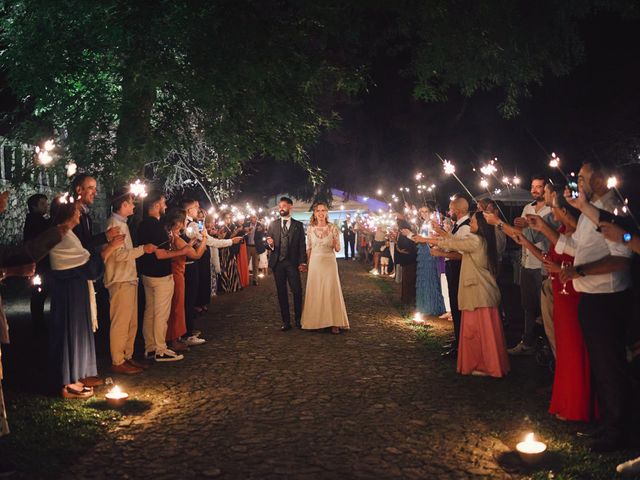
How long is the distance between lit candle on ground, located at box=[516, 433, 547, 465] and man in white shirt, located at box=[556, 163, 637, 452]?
24.1 inches

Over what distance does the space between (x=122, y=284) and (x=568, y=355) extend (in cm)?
532

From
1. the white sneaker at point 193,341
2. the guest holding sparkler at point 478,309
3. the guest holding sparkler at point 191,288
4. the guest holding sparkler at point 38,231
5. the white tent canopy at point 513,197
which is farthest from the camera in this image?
the white tent canopy at point 513,197

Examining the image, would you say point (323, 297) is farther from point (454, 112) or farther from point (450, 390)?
point (454, 112)

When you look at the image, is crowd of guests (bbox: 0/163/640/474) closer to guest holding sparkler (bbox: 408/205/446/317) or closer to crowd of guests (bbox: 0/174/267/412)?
crowd of guests (bbox: 0/174/267/412)

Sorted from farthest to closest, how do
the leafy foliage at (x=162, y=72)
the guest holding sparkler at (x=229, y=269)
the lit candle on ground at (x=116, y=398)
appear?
the guest holding sparkler at (x=229, y=269) < the leafy foliage at (x=162, y=72) < the lit candle on ground at (x=116, y=398)

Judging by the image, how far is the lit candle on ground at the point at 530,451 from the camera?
4.46 metres

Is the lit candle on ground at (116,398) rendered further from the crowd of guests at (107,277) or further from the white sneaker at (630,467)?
the white sneaker at (630,467)

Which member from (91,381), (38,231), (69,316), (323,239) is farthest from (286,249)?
(69,316)

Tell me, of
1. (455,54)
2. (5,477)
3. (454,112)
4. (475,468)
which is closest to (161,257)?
(5,477)

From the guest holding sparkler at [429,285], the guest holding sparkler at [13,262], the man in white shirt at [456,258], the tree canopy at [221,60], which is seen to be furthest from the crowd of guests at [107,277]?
the guest holding sparkler at [429,285]

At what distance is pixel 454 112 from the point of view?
27.1 meters

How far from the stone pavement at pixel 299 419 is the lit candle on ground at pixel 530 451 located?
0.81ft

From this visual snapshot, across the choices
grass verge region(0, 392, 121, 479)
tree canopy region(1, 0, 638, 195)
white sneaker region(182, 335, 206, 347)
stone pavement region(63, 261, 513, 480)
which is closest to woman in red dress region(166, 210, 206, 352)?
white sneaker region(182, 335, 206, 347)

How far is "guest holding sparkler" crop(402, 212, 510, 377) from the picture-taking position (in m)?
7.17
